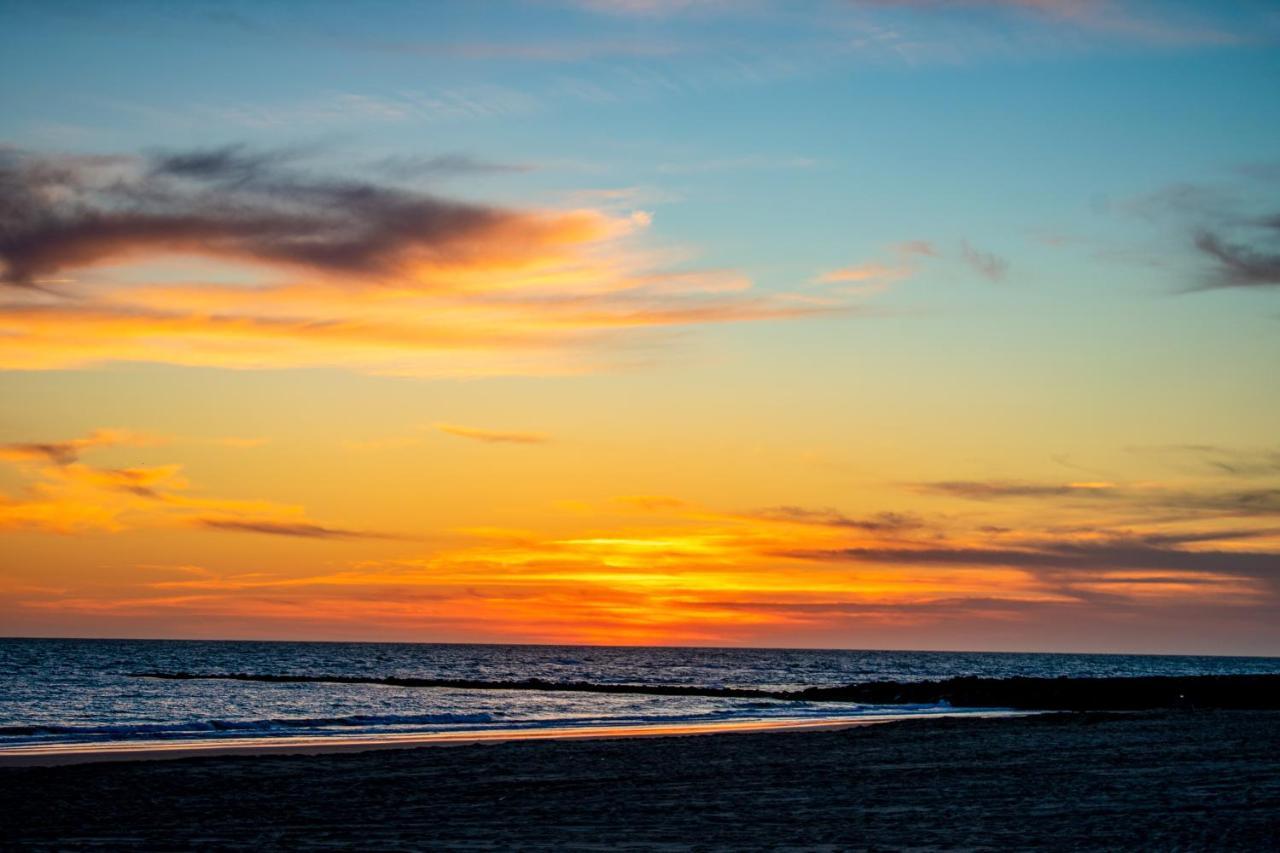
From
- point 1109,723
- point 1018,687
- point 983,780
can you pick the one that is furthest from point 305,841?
point 1018,687

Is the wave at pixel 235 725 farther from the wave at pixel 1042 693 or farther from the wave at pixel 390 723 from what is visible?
the wave at pixel 1042 693

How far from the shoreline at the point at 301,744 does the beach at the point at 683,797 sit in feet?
10.5

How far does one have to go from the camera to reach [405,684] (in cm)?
8200

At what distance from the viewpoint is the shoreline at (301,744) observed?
2842cm

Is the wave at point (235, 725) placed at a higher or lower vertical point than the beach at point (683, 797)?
lower

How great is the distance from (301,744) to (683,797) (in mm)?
16968

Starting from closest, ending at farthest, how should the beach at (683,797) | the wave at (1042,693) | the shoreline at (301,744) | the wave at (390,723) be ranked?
the beach at (683,797) → the shoreline at (301,744) → the wave at (390,723) → the wave at (1042,693)

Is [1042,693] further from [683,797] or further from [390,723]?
[683,797]

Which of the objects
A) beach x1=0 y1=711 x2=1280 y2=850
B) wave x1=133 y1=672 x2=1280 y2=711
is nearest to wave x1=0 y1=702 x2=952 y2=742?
wave x1=133 y1=672 x2=1280 y2=711

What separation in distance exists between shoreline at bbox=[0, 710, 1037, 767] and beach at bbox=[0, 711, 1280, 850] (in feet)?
10.5

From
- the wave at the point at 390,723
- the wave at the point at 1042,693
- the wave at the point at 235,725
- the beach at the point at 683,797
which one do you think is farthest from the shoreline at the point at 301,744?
the wave at the point at 1042,693

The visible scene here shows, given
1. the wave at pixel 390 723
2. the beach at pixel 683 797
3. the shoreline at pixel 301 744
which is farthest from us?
the wave at pixel 390 723

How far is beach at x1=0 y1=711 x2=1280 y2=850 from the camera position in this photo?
50.4ft

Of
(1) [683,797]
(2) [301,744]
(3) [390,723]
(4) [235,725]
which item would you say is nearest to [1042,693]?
(3) [390,723]
